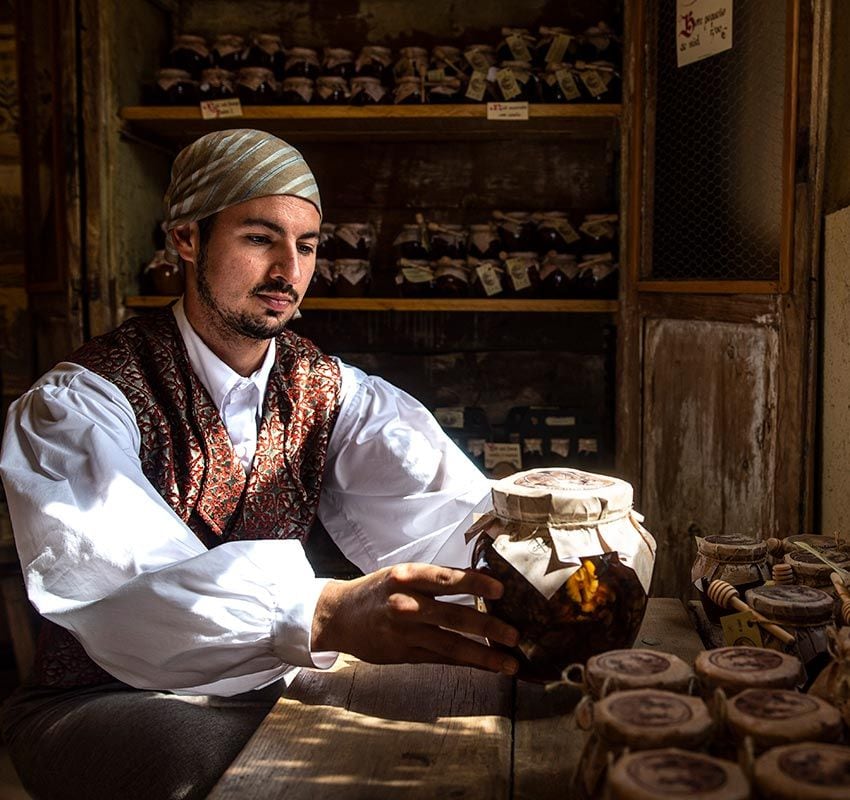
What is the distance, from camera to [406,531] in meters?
1.69

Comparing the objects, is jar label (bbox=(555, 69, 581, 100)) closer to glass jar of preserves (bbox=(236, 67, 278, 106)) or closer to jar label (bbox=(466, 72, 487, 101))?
jar label (bbox=(466, 72, 487, 101))

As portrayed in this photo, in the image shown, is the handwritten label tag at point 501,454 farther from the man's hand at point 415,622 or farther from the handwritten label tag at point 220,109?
the man's hand at point 415,622

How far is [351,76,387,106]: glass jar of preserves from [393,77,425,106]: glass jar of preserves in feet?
0.22

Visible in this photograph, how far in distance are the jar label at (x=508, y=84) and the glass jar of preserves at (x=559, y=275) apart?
1.67 ft

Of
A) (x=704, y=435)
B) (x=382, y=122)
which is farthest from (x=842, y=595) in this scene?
(x=382, y=122)

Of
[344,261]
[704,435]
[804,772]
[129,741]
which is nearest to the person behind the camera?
[804,772]

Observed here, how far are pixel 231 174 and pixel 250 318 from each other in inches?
10.4

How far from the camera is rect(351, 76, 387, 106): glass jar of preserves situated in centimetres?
296

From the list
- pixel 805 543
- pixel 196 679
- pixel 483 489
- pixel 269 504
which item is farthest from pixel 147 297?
pixel 805 543

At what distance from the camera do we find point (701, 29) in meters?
2.53

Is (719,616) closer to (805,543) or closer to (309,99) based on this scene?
(805,543)

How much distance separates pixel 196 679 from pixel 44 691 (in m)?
0.46

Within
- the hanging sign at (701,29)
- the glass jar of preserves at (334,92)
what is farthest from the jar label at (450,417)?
the hanging sign at (701,29)

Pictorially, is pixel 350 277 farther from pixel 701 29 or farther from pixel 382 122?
pixel 701 29
